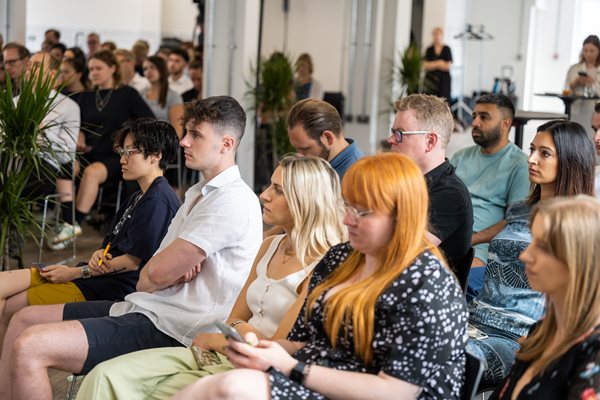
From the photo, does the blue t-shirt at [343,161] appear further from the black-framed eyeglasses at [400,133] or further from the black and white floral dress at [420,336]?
the black and white floral dress at [420,336]

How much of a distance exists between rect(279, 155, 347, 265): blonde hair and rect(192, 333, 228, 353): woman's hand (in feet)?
1.07

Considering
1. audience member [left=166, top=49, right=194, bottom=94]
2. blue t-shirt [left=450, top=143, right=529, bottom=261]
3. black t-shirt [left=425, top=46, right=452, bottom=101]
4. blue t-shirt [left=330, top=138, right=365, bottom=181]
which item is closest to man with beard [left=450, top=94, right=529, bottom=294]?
blue t-shirt [left=450, top=143, right=529, bottom=261]

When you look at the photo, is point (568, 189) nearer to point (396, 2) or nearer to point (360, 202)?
point (360, 202)

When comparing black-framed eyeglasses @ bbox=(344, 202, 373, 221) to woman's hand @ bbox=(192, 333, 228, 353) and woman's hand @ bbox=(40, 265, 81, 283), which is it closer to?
woman's hand @ bbox=(192, 333, 228, 353)

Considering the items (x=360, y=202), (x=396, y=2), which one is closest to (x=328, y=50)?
(x=396, y=2)

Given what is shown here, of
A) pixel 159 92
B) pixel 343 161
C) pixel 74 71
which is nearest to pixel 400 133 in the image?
pixel 343 161

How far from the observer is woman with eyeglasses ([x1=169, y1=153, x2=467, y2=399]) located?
2.09m

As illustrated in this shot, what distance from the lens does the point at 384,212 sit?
84.9 inches

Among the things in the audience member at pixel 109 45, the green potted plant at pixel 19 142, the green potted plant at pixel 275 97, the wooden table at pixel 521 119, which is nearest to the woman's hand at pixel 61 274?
the green potted plant at pixel 19 142

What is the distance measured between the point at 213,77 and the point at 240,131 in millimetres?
5768

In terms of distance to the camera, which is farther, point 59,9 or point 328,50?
point 328,50

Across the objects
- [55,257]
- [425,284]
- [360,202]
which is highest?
[360,202]

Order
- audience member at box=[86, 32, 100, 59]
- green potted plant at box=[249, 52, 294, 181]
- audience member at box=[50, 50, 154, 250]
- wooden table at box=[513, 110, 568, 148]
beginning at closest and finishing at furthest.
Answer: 1. wooden table at box=[513, 110, 568, 148]
2. audience member at box=[50, 50, 154, 250]
3. green potted plant at box=[249, 52, 294, 181]
4. audience member at box=[86, 32, 100, 59]

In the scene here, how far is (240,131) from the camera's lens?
328 cm
